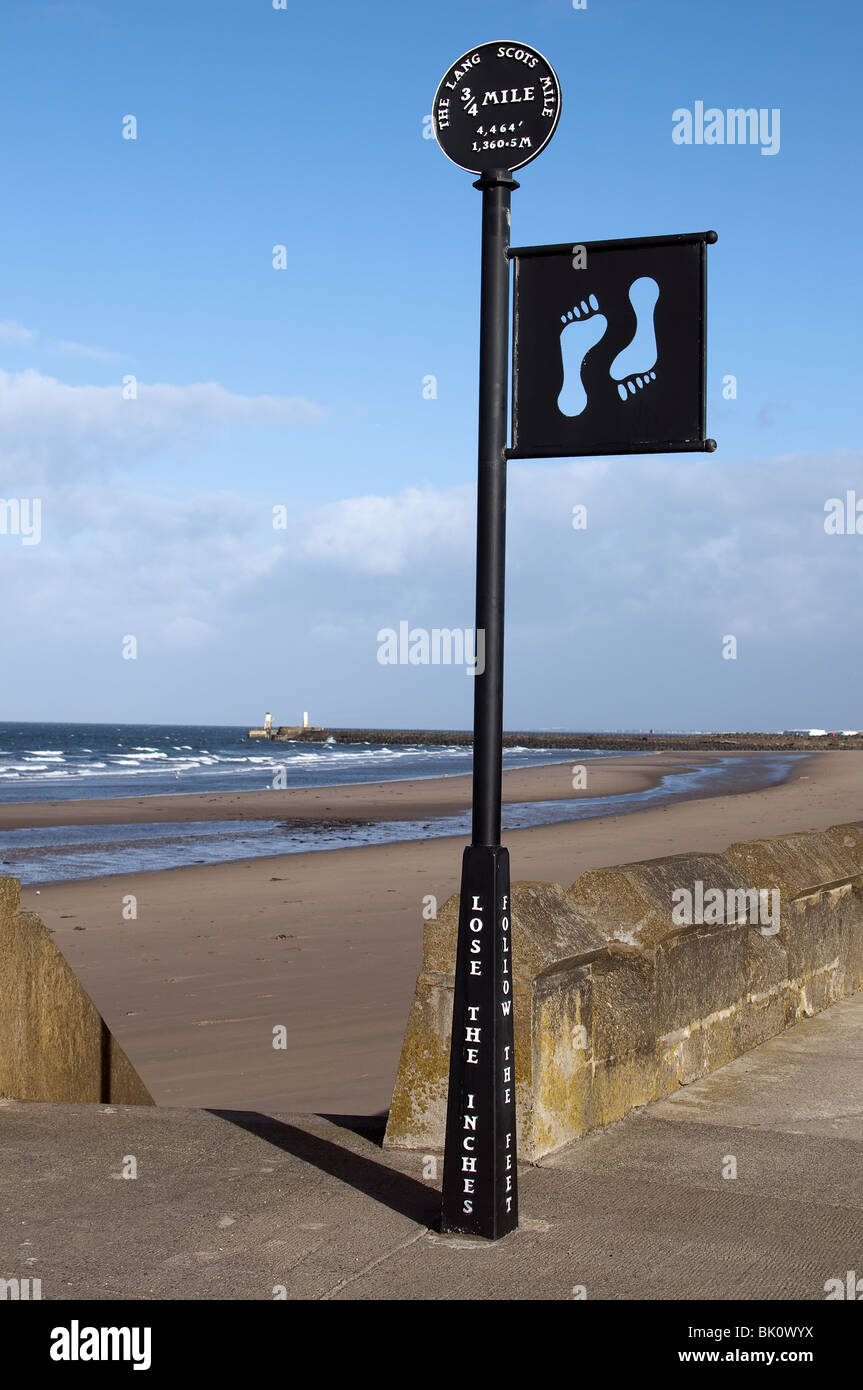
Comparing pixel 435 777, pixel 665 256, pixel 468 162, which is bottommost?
pixel 435 777

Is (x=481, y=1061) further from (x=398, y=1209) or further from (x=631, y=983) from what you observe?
(x=631, y=983)

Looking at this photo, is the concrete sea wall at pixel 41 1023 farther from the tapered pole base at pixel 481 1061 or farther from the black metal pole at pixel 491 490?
Answer: the black metal pole at pixel 491 490

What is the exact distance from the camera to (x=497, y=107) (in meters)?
3.78

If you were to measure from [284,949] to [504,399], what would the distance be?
8.73 metres

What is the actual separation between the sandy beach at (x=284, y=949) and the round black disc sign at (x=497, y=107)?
195 inches

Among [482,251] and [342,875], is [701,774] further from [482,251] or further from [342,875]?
[482,251]

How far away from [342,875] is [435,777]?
33.9 meters

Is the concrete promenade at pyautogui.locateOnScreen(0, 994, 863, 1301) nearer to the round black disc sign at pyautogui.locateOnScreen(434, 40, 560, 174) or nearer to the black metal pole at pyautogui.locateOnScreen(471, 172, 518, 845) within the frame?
the black metal pole at pyautogui.locateOnScreen(471, 172, 518, 845)

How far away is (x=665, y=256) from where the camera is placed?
3732 millimetres

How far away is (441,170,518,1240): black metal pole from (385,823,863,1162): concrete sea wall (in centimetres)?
52

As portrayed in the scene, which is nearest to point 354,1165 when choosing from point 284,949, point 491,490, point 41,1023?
point 41,1023

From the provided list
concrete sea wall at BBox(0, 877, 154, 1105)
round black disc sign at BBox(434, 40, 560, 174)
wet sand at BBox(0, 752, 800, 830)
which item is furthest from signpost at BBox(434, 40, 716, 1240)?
wet sand at BBox(0, 752, 800, 830)

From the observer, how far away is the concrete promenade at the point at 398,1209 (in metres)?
3.31
